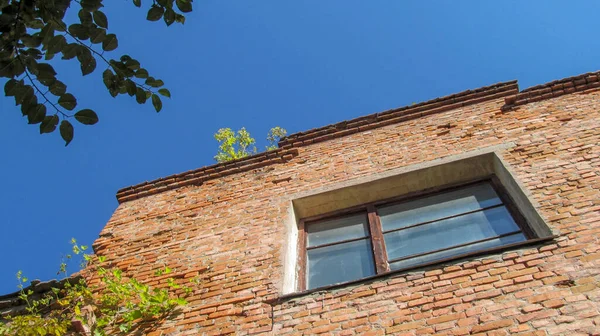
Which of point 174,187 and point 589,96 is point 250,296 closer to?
point 174,187

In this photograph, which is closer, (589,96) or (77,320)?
(77,320)

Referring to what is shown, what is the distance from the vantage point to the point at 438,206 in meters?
5.61

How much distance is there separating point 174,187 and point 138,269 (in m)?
1.81

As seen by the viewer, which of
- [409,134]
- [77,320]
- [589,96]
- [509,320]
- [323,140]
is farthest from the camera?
[323,140]

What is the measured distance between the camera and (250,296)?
4.71 meters

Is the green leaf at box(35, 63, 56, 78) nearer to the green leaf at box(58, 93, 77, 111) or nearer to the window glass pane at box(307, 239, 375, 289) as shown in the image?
the green leaf at box(58, 93, 77, 111)

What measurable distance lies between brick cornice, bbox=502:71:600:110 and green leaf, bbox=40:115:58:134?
5.60 metres

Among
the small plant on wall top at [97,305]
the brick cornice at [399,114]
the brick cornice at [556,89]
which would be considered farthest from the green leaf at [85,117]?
the brick cornice at [556,89]

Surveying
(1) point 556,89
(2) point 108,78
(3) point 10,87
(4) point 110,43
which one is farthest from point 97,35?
(1) point 556,89

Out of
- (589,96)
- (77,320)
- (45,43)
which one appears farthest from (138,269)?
(589,96)

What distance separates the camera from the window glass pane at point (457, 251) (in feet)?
15.5

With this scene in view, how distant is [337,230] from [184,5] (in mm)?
3143

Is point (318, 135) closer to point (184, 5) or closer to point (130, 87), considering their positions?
point (184, 5)

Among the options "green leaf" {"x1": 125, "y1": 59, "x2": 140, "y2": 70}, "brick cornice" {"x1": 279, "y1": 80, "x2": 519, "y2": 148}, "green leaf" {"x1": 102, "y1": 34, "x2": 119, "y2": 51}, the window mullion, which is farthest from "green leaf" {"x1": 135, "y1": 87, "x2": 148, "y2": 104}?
"brick cornice" {"x1": 279, "y1": 80, "x2": 519, "y2": 148}
